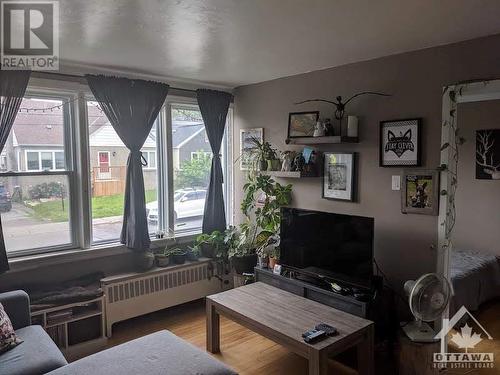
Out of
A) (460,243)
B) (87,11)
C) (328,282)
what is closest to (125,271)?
(328,282)

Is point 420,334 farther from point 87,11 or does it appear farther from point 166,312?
point 87,11

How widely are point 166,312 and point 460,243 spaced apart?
3.45 m

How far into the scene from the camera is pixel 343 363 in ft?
9.51

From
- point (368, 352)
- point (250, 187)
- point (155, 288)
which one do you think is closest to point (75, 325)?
point (155, 288)

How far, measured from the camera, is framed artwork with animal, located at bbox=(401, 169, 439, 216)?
2699 mm

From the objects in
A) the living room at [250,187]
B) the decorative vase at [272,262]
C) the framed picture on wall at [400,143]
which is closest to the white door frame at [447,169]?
the living room at [250,187]

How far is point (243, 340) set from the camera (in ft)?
10.7

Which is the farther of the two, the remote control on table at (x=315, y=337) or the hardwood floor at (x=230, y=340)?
the hardwood floor at (x=230, y=340)

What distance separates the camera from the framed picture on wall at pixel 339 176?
3.20 metres

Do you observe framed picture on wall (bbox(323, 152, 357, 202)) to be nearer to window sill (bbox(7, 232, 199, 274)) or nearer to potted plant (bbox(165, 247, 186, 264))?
potted plant (bbox(165, 247, 186, 264))

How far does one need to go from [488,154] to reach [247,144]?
2.70 metres

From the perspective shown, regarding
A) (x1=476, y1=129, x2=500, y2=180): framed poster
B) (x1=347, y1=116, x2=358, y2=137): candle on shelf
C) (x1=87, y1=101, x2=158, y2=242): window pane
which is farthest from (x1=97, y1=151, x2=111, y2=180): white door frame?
(x1=476, y1=129, x2=500, y2=180): framed poster

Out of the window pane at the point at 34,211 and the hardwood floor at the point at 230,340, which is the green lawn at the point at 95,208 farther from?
the hardwood floor at the point at 230,340

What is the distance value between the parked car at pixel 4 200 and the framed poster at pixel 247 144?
2.25m
